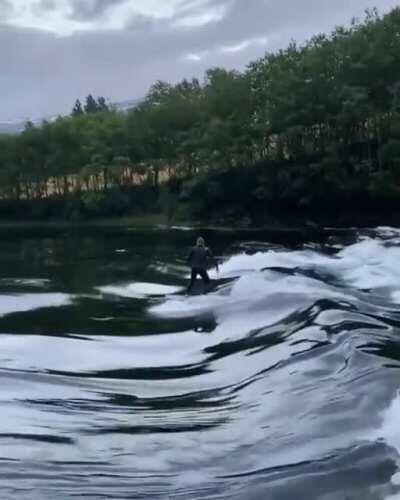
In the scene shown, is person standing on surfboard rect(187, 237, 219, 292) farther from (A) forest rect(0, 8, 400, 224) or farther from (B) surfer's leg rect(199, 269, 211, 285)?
(A) forest rect(0, 8, 400, 224)

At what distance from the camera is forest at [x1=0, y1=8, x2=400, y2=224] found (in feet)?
188

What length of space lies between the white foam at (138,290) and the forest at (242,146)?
104 feet

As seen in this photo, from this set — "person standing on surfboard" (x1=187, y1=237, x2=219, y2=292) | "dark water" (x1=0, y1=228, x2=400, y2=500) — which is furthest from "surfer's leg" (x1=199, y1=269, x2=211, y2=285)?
"dark water" (x1=0, y1=228, x2=400, y2=500)

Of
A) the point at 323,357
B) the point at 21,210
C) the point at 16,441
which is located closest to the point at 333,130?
the point at 21,210

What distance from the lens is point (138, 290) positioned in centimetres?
2566

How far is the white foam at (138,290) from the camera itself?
24.7m

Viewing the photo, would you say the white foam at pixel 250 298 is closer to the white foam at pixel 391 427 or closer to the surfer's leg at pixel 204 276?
the surfer's leg at pixel 204 276

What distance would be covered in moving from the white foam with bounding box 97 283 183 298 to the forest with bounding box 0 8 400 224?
3180 cm

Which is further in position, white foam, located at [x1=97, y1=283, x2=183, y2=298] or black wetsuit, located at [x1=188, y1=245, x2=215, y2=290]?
white foam, located at [x1=97, y1=283, x2=183, y2=298]

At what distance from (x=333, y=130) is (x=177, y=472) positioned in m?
54.4

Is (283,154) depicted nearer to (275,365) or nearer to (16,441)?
(275,365)

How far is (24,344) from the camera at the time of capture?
1709cm

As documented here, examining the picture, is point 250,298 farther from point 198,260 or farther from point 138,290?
point 138,290

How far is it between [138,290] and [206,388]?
1256 centimetres
